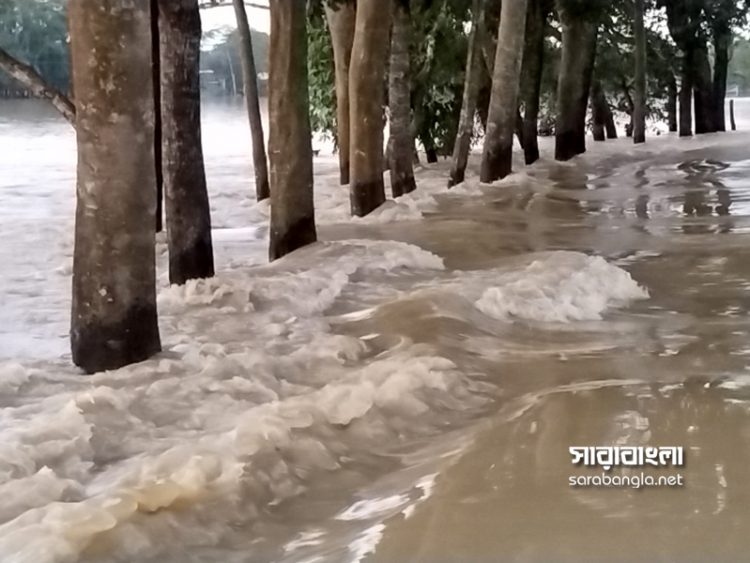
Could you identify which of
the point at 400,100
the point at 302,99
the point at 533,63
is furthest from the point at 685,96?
the point at 302,99

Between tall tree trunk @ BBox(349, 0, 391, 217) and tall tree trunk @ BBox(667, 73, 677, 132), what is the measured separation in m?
22.6

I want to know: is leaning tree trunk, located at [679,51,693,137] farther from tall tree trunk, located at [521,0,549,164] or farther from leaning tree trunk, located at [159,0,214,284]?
leaning tree trunk, located at [159,0,214,284]

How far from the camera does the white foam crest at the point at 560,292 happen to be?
7176 mm

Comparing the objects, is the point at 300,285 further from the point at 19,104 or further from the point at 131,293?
the point at 19,104

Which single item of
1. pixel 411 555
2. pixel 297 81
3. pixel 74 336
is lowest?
pixel 411 555

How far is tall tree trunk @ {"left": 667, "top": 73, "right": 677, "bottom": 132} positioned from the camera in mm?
33344

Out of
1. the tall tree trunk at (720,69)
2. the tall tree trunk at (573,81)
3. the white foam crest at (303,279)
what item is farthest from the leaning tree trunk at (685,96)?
the white foam crest at (303,279)

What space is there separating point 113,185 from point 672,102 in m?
32.3

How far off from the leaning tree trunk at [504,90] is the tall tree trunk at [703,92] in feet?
52.9

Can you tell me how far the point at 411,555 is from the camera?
3529 mm

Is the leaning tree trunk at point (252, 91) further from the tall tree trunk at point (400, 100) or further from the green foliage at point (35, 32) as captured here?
the green foliage at point (35, 32)

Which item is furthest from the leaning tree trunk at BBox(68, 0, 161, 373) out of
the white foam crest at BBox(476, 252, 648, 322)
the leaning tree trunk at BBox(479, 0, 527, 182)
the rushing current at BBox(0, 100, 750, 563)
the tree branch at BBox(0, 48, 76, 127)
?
the leaning tree trunk at BBox(479, 0, 527, 182)

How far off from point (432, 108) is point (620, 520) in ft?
65.7

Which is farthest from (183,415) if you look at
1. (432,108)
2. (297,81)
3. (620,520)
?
(432,108)
